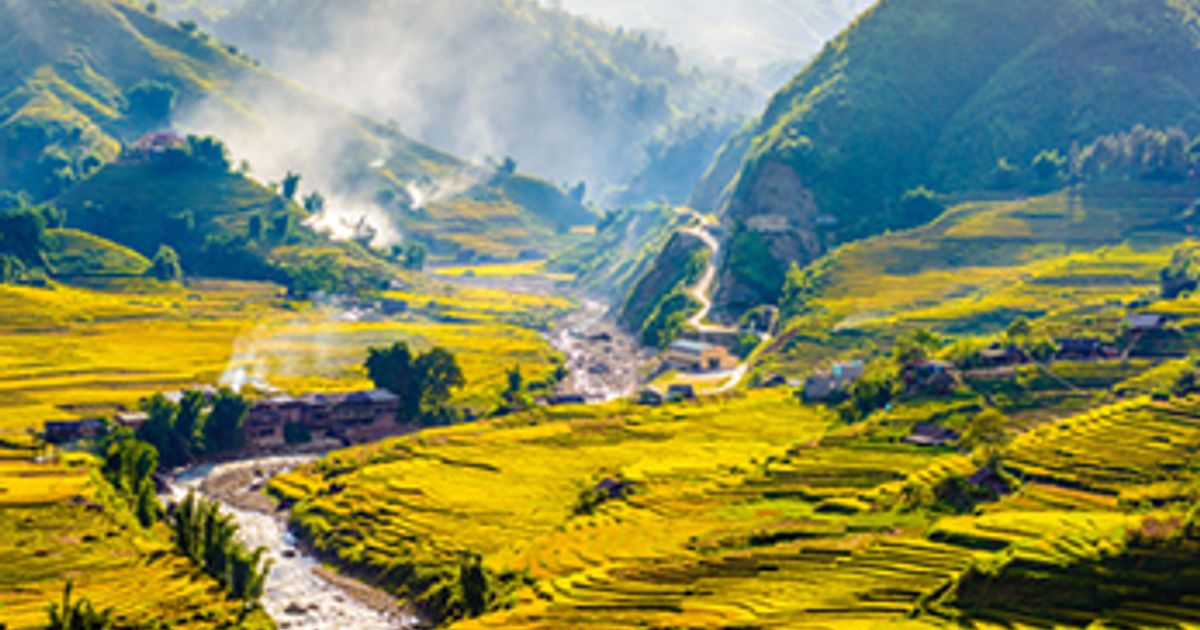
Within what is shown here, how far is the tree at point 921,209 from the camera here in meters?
196

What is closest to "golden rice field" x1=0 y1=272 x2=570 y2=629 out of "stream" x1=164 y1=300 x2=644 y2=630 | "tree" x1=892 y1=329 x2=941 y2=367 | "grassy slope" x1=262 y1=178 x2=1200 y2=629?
"stream" x1=164 y1=300 x2=644 y2=630

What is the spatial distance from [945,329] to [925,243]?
37173 millimetres

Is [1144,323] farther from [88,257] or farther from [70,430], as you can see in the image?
[88,257]

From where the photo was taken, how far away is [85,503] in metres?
87.2

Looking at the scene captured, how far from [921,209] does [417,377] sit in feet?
304

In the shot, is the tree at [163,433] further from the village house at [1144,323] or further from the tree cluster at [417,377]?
the village house at [1144,323]

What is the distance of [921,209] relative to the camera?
649 ft

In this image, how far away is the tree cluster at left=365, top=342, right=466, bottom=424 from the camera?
13438cm

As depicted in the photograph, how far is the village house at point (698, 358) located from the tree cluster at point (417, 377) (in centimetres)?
3184

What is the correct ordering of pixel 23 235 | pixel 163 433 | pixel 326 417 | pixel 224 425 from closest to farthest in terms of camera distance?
pixel 163 433
pixel 224 425
pixel 326 417
pixel 23 235

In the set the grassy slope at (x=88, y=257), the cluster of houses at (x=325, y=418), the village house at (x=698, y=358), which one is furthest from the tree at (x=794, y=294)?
the grassy slope at (x=88, y=257)

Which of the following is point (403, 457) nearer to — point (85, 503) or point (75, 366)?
point (85, 503)

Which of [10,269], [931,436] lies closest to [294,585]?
[931,436]

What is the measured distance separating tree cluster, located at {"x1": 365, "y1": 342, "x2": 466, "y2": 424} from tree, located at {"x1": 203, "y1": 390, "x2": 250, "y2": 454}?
17724 millimetres
